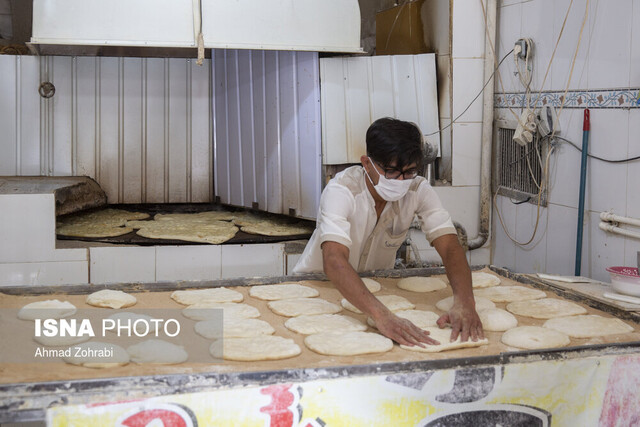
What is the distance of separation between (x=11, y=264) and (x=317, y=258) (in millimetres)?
1958

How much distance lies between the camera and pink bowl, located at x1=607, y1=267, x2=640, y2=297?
2441mm

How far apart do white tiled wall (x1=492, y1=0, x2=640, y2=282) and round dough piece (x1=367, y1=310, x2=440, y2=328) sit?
115 centimetres

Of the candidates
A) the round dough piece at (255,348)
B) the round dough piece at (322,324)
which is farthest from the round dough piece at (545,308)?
the round dough piece at (255,348)

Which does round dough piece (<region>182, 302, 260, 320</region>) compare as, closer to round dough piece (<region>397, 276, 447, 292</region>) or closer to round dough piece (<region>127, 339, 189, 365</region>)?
round dough piece (<region>127, 339, 189, 365</region>)

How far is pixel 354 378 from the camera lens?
1.70 meters

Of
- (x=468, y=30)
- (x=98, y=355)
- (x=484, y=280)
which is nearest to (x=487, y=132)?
(x=468, y=30)

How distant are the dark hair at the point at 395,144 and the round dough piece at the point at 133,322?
98 cm

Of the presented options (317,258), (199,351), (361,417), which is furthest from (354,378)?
(317,258)

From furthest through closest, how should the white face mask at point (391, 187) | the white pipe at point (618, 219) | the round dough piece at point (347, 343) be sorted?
1. the white pipe at point (618, 219)
2. the white face mask at point (391, 187)
3. the round dough piece at point (347, 343)

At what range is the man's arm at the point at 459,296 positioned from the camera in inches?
82.6

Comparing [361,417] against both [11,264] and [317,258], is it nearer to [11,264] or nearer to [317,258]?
[317,258]

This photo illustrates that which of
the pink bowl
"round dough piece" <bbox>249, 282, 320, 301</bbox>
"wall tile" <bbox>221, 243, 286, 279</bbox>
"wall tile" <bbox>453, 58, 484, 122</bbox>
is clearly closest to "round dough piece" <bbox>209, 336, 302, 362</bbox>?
"round dough piece" <bbox>249, 282, 320, 301</bbox>

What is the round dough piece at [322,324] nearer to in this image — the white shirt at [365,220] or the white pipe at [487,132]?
the white shirt at [365,220]

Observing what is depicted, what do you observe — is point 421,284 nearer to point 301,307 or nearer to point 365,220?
point 365,220
